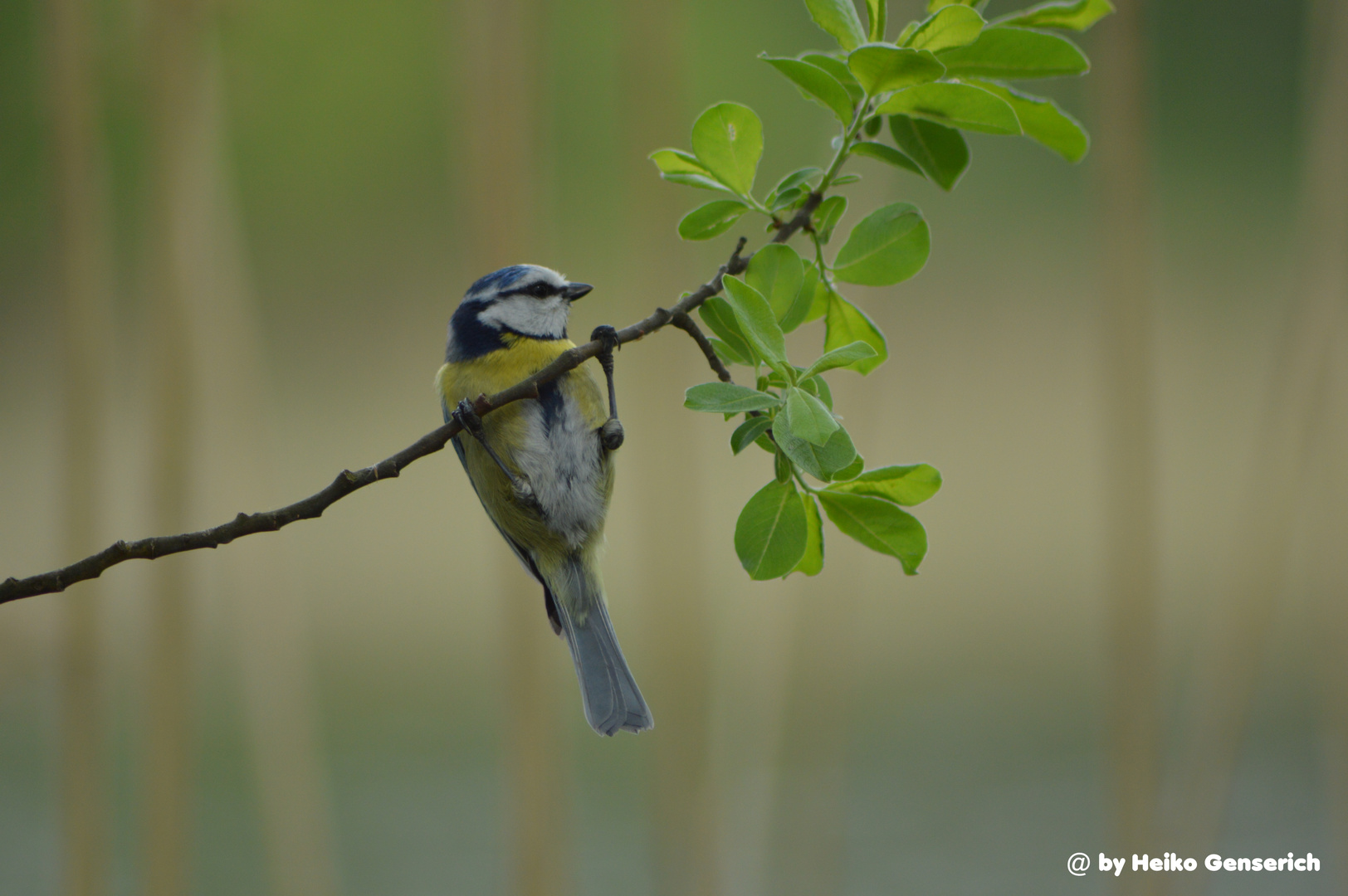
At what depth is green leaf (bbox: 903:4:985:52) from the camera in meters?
0.52

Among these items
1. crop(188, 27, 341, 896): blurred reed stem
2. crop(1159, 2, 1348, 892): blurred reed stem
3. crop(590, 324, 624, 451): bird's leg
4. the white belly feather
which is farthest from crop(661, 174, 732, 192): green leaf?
crop(1159, 2, 1348, 892): blurred reed stem

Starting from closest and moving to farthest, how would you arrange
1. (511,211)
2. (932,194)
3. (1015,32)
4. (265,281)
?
1. (1015,32)
2. (511,211)
3. (265,281)
4. (932,194)

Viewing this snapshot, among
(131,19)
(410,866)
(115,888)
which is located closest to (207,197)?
(131,19)

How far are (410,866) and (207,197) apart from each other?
1.75 meters

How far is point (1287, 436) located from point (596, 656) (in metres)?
1.68

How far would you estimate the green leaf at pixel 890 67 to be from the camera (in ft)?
1.63

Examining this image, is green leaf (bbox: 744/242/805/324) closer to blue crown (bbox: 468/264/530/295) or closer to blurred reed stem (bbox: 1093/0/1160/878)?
blue crown (bbox: 468/264/530/295)

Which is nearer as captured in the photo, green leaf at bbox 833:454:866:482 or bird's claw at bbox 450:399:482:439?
green leaf at bbox 833:454:866:482

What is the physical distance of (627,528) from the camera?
11.1 feet

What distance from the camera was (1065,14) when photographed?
2.09 feet

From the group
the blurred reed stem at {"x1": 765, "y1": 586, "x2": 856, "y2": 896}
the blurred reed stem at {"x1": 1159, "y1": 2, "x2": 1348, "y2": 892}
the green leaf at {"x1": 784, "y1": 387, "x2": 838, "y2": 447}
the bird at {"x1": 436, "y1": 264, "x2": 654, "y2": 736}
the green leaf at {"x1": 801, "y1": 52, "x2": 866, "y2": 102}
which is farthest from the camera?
the blurred reed stem at {"x1": 765, "y1": 586, "x2": 856, "y2": 896}

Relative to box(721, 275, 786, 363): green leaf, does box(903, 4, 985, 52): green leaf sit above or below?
above

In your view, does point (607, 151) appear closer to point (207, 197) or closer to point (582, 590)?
point (207, 197)

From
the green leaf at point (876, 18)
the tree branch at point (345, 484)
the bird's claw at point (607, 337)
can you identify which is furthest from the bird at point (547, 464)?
the green leaf at point (876, 18)
